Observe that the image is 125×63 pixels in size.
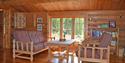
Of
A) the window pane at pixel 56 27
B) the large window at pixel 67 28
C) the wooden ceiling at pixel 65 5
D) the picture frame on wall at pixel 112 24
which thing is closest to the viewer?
the wooden ceiling at pixel 65 5

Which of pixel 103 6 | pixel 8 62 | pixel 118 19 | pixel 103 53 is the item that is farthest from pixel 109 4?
pixel 8 62

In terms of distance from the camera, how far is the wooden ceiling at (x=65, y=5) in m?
5.41

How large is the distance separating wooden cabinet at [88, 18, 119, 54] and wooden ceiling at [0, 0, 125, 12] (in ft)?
1.82

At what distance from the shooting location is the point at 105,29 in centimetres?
609

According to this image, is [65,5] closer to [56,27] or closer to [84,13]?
[84,13]

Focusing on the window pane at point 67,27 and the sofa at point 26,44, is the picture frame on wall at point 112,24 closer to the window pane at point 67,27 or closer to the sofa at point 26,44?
the window pane at point 67,27

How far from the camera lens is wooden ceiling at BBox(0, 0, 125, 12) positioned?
5410 millimetres

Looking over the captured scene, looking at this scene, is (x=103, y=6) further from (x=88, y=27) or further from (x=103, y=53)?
(x=103, y=53)

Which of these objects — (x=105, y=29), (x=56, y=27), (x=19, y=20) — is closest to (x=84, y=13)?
(x=105, y=29)

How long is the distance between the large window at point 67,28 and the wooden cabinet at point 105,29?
33.2 inches

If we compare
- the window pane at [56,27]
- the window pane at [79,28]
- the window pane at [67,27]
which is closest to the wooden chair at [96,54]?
the window pane at [79,28]

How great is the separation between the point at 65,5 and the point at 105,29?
1894 millimetres

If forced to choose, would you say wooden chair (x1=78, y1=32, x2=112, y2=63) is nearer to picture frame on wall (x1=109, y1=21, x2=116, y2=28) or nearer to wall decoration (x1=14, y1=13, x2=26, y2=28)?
picture frame on wall (x1=109, y1=21, x2=116, y2=28)

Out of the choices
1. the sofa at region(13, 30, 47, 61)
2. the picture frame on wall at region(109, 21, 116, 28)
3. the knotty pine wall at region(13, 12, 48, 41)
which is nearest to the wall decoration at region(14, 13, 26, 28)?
the knotty pine wall at region(13, 12, 48, 41)
